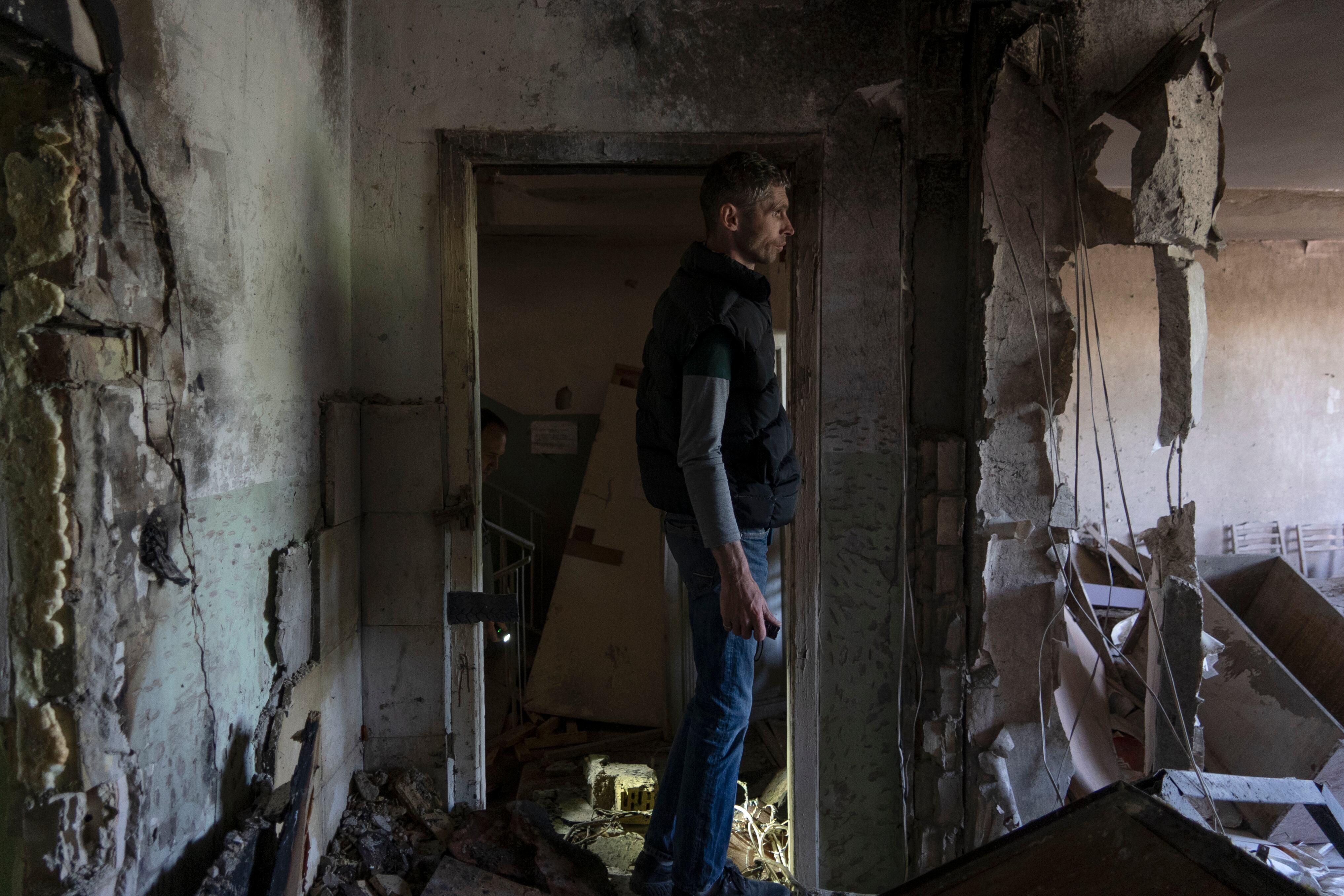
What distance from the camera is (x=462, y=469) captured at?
2.43m

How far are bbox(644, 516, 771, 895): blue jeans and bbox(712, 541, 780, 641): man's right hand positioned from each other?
0.27 feet

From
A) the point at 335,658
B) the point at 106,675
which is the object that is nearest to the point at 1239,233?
the point at 335,658

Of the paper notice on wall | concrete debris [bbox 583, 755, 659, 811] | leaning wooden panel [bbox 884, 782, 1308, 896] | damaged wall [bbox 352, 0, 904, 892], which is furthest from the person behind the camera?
the paper notice on wall

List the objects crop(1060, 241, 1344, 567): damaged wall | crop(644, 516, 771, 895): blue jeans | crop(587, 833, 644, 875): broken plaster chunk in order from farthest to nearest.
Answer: crop(1060, 241, 1344, 567): damaged wall < crop(587, 833, 644, 875): broken plaster chunk < crop(644, 516, 771, 895): blue jeans

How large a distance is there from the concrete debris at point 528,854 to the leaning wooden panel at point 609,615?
1.88m

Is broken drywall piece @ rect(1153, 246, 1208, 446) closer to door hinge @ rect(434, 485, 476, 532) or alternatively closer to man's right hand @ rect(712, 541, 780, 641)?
man's right hand @ rect(712, 541, 780, 641)

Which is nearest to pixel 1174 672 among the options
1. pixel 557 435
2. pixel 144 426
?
pixel 144 426

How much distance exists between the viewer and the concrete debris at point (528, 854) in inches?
85.9

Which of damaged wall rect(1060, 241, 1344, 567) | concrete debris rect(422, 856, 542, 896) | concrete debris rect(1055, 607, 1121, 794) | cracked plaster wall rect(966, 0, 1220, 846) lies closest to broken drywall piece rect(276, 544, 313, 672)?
concrete debris rect(422, 856, 542, 896)

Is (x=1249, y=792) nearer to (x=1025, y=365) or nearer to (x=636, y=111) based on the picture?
(x=1025, y=365)

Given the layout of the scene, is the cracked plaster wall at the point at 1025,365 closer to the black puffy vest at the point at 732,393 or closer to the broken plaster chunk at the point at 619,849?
the black puffy vest at the point at 732,393

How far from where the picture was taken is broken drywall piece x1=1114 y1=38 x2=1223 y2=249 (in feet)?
6.40

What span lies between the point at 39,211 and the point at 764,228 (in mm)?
1402

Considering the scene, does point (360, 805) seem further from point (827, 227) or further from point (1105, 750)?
point (1105, 750)
